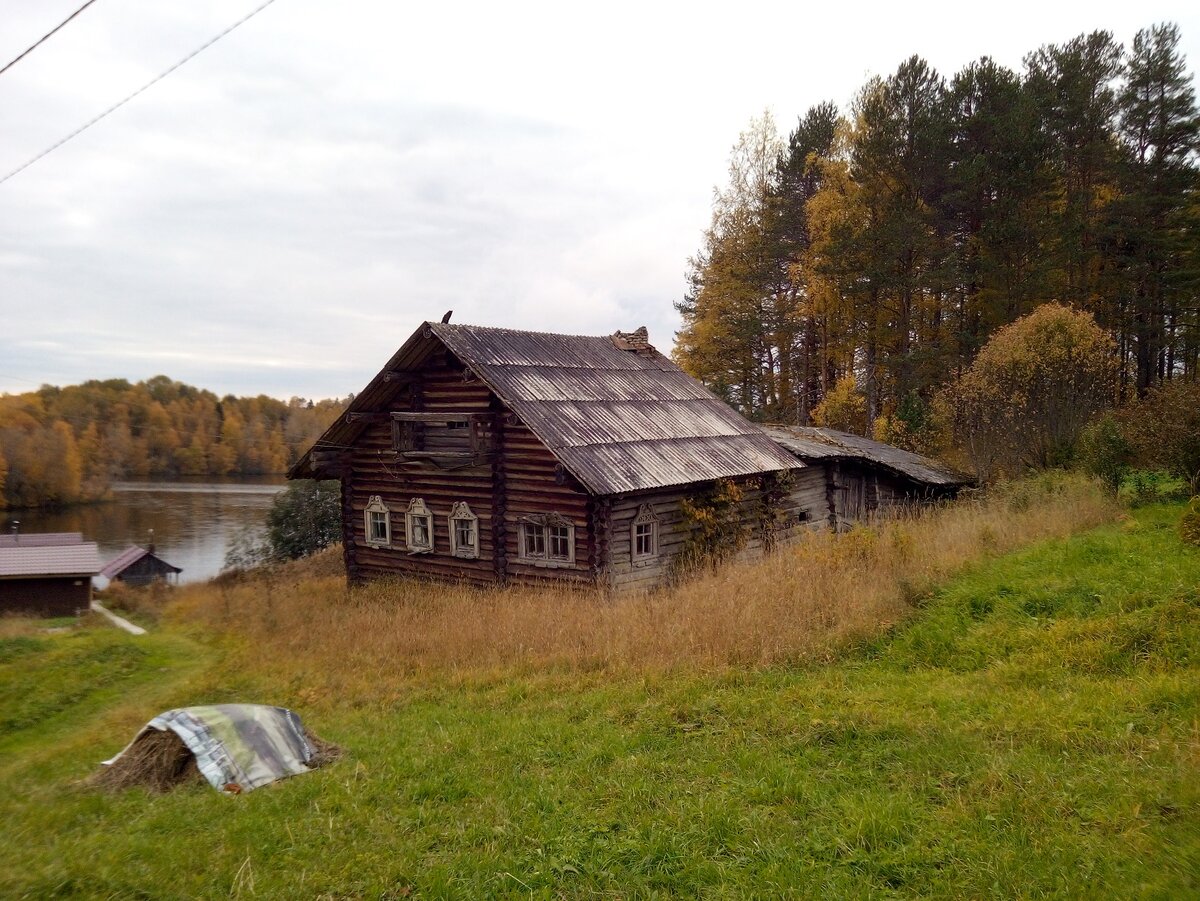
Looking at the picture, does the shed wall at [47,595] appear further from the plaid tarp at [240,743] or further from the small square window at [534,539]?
the plaid tarp at [240,743]

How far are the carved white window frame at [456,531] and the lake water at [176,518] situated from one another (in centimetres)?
3854

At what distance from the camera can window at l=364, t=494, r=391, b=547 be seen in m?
18.6

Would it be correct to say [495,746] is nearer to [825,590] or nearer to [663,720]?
[663,720]

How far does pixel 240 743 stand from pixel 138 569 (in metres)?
47.6

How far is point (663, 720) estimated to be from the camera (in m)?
7.01

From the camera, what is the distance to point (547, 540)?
15.4 metres

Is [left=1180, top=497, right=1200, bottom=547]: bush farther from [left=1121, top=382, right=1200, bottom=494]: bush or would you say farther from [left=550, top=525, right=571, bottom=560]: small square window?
[left=550, top=525, right=571, bottom=560]: small square window

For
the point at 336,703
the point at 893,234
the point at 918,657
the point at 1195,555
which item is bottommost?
the point at 336,703

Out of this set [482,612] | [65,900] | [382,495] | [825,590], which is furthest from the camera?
[382,495]

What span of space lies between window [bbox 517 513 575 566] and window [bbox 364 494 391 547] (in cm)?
453

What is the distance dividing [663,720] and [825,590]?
407cm

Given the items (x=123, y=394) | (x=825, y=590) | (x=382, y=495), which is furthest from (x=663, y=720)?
(x=123, y=394)

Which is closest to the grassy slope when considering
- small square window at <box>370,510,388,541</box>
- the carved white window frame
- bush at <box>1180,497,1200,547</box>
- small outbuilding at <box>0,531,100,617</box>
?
bush at <box>1180,497,1200,547</box>

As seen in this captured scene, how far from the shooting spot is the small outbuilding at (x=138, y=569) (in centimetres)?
4553
